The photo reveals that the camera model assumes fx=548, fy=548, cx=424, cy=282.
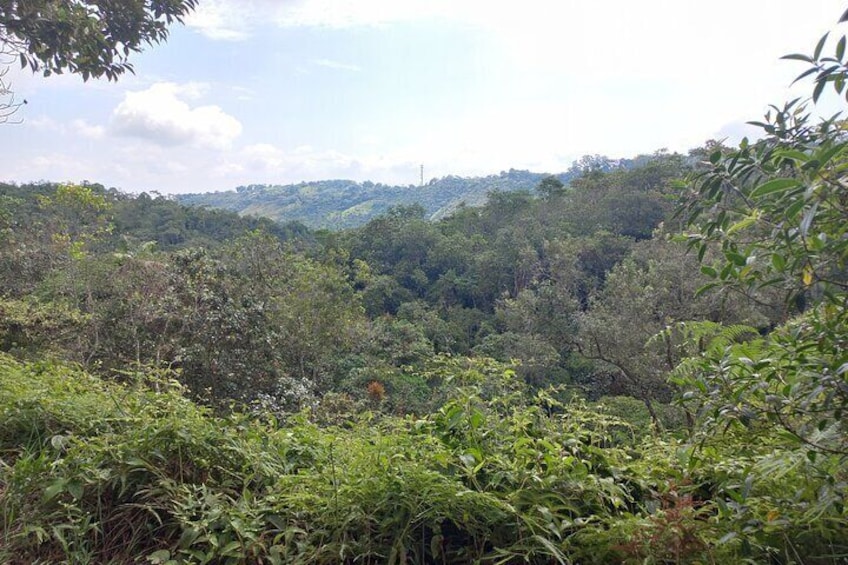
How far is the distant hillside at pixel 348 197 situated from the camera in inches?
2382

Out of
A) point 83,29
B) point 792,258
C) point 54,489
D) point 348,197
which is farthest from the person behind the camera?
point 348,197

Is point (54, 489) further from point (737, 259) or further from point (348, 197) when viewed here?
point (348, 197)

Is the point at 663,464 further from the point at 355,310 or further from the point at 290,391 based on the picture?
the point at 355,310

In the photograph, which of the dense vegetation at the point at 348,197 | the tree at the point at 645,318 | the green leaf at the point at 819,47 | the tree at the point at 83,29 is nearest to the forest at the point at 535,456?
the green leaf at the point at 819,47

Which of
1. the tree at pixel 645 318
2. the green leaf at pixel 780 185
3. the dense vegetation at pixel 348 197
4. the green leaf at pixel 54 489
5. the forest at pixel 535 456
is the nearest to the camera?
the green leaf at pixel 780 185

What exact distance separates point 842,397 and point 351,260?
24533 mm

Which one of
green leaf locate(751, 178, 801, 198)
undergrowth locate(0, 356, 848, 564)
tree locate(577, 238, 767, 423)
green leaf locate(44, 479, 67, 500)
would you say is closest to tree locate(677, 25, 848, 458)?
green leaf locate(751, 178, 801, 198)

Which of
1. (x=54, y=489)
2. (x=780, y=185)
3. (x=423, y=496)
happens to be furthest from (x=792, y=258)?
(x=54, y=489)

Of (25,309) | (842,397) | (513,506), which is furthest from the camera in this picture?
(25,309)

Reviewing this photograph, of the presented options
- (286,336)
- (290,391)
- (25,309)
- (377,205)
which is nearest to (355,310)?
(286,336)

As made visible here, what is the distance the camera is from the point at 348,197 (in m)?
73.3

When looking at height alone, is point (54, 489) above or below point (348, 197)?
below

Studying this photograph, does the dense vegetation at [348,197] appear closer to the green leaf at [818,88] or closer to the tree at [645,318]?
the tree at [645,318]

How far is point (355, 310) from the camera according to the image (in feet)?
42.2
